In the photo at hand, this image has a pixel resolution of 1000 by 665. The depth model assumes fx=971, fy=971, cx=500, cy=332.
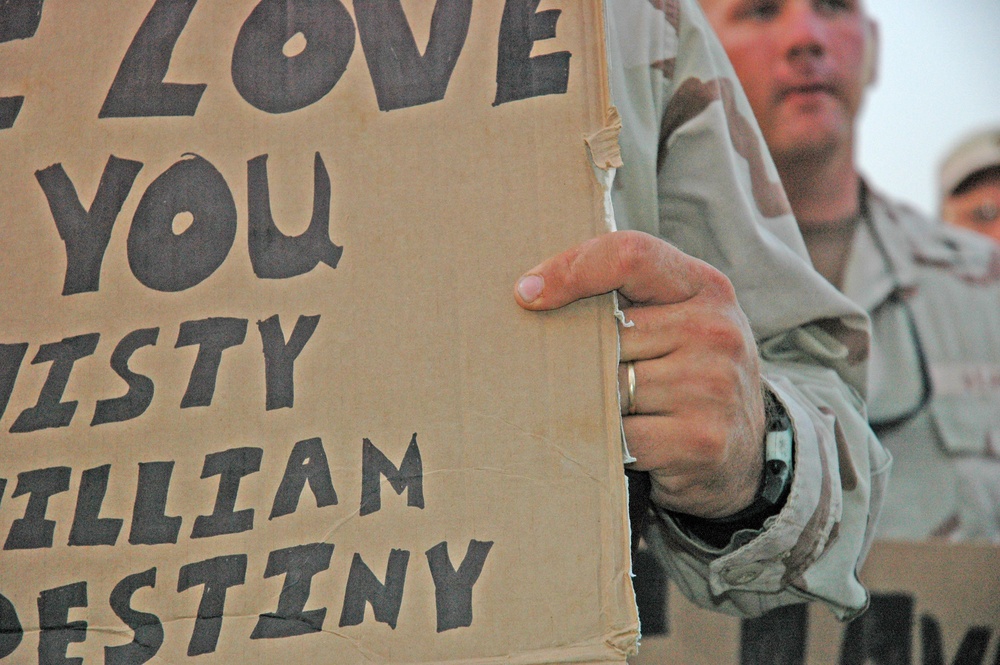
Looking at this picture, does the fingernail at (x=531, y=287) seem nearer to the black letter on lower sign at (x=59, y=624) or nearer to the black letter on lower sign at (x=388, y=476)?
the black letter on lower sign at (x=388, y=476)

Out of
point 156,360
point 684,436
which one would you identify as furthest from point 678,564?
point 156,360

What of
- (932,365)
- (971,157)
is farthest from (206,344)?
(971,157)

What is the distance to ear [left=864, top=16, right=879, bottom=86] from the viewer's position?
2111 mm

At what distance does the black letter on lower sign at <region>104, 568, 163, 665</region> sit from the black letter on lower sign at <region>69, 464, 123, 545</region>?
0.03 meters

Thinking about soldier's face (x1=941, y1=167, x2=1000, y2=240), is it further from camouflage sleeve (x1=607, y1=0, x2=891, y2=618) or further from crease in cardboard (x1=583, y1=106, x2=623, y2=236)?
crease in cardboard (x1=583, y1=106, x2=623, y2=236)

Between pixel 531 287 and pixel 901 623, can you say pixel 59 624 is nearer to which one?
pixel 531 287

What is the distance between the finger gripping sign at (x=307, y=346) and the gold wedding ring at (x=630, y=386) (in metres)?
0.05

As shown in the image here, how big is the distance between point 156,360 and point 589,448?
25 centimetres

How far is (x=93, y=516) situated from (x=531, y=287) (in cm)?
28

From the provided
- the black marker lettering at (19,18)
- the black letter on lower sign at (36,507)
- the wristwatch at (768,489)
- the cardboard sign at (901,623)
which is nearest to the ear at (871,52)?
the cardboard sign at (901,623)

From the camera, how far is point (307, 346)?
1.80ft

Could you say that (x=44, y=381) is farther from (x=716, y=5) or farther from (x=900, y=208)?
(x=900, y=208)

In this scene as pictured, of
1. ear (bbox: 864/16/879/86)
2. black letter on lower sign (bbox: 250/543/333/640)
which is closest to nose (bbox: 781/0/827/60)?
ear (bbox: 864/16/879/86)

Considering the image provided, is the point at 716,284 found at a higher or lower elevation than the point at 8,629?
higher
